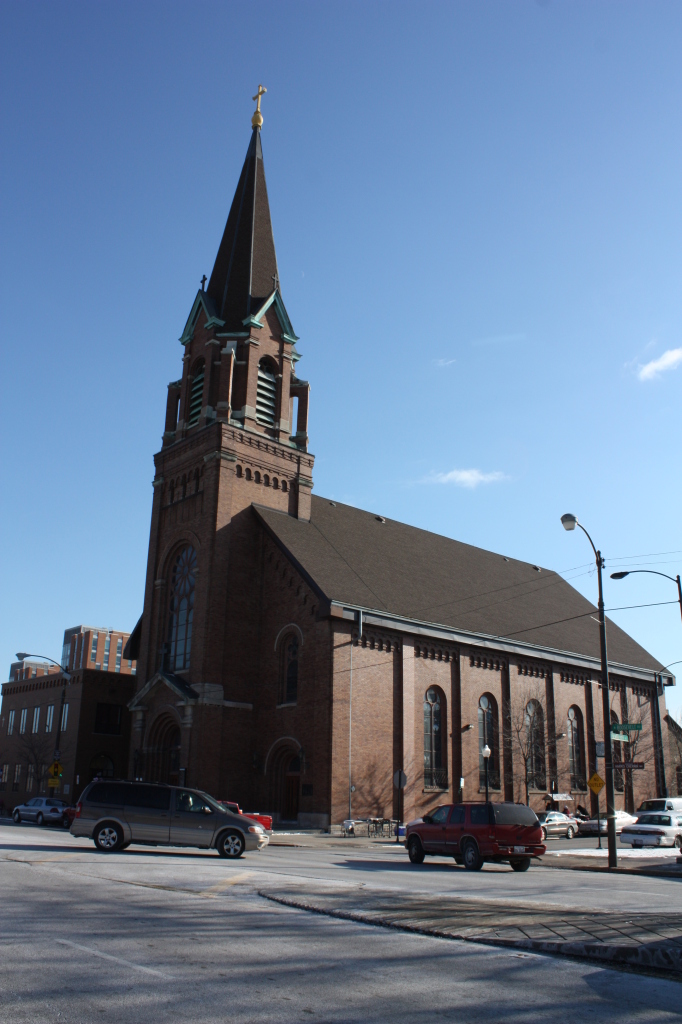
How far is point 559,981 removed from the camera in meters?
7.77

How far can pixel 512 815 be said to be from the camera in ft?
69.2

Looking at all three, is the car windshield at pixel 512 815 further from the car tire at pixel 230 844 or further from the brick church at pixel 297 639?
the brick church at pixel 297 639

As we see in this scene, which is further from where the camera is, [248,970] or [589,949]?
[589,949]

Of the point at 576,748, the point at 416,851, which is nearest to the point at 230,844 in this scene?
the point at 416,851

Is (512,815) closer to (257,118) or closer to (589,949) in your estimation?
(589,949)

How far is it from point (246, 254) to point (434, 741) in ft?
94.0

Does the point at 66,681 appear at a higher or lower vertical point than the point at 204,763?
higher

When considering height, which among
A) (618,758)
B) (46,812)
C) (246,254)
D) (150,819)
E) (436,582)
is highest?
(246,254)

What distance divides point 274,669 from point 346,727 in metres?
5.05

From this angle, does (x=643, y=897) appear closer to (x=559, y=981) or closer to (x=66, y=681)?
(x=559, y=981)

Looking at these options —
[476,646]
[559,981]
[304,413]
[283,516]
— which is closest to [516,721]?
[476,646]

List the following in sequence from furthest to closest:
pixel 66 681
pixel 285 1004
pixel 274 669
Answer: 1. pixel 66 681
2. pixel 274 669
3. pixel 285 1004

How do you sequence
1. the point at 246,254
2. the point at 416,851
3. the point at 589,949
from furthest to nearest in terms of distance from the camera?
1. the point at 246,254
2. the point at 416,851
3. the point at 589,949

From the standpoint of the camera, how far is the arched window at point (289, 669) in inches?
1537
